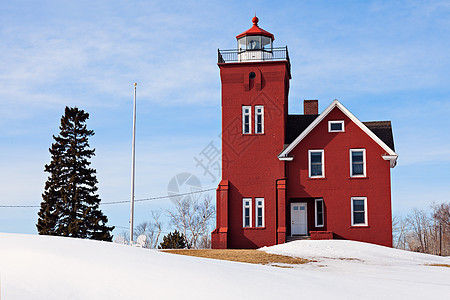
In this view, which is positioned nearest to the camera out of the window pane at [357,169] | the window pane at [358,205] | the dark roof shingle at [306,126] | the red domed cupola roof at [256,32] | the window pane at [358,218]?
the window pane at [358,218]

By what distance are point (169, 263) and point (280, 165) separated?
68.6ft

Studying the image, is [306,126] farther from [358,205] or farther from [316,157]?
[358,205]

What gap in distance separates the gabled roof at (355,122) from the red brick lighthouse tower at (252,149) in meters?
0.94

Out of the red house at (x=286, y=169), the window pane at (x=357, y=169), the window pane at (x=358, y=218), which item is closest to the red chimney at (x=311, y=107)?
the red house at (x=286, y=169)

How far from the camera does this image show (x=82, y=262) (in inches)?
356

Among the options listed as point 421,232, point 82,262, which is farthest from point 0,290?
point 421,232

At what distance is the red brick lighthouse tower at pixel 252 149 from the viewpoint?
3013cm

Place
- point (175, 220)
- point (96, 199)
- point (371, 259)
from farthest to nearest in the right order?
1. point (175, 220)
2. point (96, 199)
3. point (371, 259)

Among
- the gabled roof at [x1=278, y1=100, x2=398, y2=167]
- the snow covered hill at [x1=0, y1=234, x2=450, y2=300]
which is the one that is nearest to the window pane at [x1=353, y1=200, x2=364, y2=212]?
the gabled roof at [x1=278, y1=100, x2=398, y2=167]

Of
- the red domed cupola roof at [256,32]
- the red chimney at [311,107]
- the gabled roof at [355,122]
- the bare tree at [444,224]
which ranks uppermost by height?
the red domed cupola roof at [256,32]

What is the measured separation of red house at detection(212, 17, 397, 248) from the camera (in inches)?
1161

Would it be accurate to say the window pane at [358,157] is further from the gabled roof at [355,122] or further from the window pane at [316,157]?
the window pane at [316,157]

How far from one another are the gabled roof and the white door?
297 cm

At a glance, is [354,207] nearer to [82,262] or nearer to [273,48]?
[273,48]
